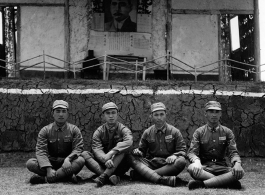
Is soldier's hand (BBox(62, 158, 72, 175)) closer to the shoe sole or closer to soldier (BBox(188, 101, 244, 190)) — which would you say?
the shoe sole

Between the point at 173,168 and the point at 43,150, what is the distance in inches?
79.8

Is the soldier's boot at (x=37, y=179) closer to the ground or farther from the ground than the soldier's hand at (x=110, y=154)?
closer to the ground

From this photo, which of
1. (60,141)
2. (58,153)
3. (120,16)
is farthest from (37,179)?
(120,16)

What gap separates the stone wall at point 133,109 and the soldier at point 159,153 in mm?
1628

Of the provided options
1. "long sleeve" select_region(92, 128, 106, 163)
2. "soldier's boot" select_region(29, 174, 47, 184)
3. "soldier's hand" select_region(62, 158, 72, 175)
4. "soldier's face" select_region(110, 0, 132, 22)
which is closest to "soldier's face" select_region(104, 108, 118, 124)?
"long sleeve" select_region(92, 128, 106, 163)

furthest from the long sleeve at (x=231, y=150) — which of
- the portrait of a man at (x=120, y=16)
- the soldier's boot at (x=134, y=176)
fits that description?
the portrait of a man at (x=120, y=16)

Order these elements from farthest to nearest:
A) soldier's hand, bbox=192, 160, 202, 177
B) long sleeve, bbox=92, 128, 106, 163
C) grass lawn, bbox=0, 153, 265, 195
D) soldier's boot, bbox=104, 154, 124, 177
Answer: long sleeve, bbox=92, 128, 106, 163 → soldier's boot, bbox=104, 154, 124, 177 → soldier's hand, bbox=192, 160, 202, 177 → grass lawn, bbox=0, 153, 265, 195

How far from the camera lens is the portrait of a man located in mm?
11969

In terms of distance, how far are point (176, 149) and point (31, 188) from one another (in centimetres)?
230

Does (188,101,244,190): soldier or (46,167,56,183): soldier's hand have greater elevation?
(188,101,244,190): soldier

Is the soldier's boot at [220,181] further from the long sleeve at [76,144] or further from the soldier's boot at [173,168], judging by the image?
the long sleeve at [76,144]

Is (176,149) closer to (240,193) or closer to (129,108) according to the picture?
(240,193)

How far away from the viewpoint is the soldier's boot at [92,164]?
670cm

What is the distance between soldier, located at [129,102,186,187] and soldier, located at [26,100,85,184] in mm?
889
